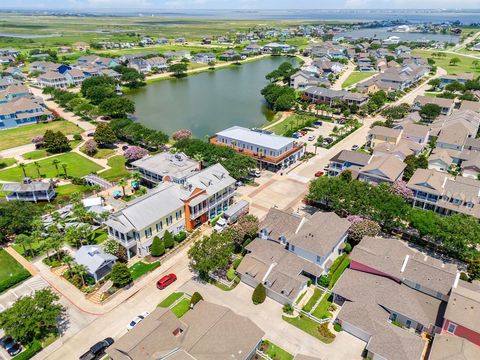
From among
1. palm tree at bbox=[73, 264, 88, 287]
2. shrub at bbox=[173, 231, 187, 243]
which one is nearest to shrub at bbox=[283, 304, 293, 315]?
shrub at bbox=[173, 231, 187, 243]

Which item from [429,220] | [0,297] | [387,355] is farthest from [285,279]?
[0,297]

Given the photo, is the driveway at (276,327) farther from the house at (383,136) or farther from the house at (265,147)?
the house at (383,136)

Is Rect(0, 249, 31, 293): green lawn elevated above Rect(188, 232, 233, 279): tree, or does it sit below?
below

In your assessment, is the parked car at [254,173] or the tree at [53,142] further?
the tree at [53,142]

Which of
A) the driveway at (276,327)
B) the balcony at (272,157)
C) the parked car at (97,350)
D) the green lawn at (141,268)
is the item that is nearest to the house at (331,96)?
the balcony at (272,157)

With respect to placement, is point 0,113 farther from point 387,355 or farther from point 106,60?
point 387,355

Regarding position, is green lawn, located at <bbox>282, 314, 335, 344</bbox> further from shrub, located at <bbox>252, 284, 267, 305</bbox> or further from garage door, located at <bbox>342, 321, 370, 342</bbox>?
shrub, located at <bbox>252, 284, 267, 305</bbox>
